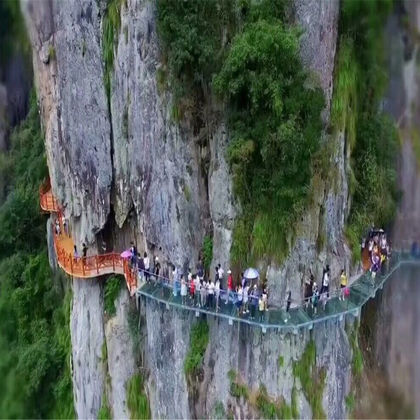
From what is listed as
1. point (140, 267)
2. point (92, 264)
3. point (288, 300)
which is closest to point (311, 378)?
point (288, 300)

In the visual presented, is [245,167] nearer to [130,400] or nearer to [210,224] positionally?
[210,224]

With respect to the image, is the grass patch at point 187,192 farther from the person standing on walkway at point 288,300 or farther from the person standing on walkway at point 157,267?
the person standing on walkway at point 288,300

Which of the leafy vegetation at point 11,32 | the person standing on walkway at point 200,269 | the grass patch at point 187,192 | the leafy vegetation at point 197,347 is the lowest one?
the leafy vegetation at point 197,347

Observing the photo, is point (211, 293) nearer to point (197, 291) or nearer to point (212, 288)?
point (212, 288)

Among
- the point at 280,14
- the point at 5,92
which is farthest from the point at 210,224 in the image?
the point at 5,92

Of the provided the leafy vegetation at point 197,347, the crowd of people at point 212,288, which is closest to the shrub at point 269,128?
the crowd of people at point 212,288

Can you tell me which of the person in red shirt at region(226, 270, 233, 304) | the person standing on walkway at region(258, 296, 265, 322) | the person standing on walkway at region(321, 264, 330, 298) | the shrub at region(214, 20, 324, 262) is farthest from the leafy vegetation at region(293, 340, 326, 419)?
the shrub at region(214, 20, 324, 262)
